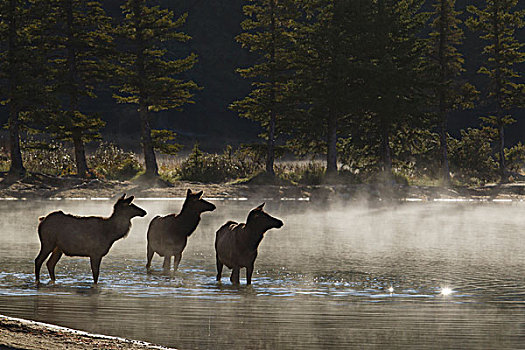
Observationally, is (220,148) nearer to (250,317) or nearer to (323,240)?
(323,240)

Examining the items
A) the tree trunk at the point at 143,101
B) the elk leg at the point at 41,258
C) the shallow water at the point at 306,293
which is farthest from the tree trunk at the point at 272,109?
the elk leg at the point at 41,258

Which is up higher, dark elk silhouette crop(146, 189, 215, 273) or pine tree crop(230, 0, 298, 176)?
pine tree crop(230, 0, 298, 176)

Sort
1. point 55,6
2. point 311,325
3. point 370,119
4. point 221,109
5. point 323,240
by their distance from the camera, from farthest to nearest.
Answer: point 221,109, point 370,119, point 55,6, point 323,240, point 311,325

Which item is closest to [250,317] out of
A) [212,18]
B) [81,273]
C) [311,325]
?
[311,325]

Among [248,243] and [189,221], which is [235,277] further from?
[189,221]

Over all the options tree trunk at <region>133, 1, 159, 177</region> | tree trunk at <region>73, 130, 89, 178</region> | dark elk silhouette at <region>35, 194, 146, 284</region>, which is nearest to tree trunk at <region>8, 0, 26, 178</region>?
tree trunk at <region>73, 130, 89, 178</region>

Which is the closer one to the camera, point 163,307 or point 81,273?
point 163,307

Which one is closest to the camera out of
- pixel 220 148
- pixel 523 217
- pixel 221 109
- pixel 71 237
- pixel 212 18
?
pixel 71 237

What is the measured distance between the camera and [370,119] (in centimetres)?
4719

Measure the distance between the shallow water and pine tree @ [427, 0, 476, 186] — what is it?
25772 mm

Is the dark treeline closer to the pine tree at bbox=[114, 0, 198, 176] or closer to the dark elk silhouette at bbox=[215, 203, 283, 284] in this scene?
the pine tree at bbox=[114, 0, 198, 176]

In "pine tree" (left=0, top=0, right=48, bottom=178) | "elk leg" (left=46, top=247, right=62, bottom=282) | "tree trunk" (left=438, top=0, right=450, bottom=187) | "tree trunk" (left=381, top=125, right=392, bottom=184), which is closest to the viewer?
"elk leg" (left=46, top=247, right=62, bottom=282)

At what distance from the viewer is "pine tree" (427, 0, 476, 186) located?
157ft

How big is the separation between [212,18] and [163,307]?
102392 mm
